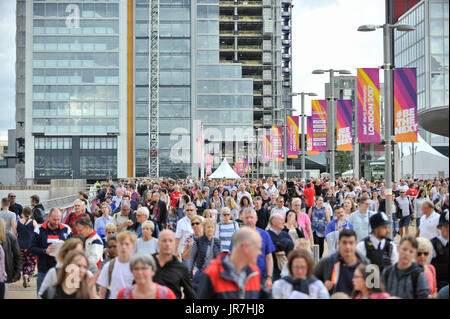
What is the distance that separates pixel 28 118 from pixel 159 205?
A: 243ft

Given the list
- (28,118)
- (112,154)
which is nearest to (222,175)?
(112,154)

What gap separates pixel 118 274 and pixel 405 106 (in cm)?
Answer: 1015

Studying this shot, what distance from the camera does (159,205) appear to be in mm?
14633

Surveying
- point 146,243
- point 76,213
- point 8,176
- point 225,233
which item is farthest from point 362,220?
point 8,176

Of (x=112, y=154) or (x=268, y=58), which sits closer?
(x=112, y=154)

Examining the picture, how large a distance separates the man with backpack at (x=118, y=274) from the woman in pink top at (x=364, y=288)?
2205mm

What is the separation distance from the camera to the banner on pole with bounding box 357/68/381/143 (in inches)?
715

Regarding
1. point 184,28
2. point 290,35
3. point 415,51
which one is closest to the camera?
point 415,51

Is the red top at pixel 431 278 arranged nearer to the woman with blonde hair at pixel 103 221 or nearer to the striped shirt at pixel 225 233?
the striped shirt at pixel 225 233

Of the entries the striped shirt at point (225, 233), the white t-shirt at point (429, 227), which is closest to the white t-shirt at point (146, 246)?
the striped shirt at point (225, 233)

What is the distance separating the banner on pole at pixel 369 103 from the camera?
18172 mm

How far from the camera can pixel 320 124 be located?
27453 millimetres
